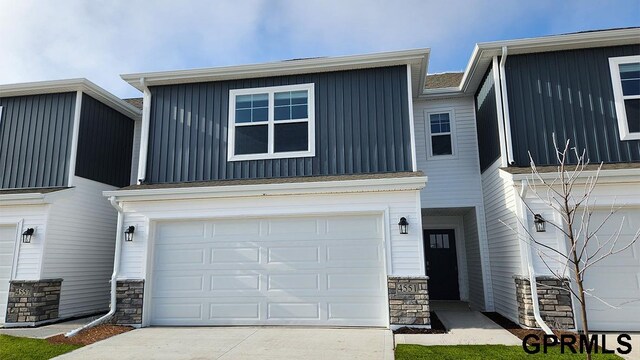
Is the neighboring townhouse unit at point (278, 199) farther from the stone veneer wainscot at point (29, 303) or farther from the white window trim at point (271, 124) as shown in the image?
the stone veneer wainscot at point (29, 303)

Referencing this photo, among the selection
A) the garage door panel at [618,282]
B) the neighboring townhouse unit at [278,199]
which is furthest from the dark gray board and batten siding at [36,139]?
the garage door panel at [618,282]

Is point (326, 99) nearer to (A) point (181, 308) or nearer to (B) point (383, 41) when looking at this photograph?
(B) point (383, 41)

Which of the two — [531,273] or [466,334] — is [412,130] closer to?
[531,273]

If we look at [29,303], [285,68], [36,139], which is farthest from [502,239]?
[36,139]

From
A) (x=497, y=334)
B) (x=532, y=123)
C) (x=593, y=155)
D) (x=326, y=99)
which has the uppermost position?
(x=326, y=99)

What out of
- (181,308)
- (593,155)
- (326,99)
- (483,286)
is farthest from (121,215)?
(593,155)

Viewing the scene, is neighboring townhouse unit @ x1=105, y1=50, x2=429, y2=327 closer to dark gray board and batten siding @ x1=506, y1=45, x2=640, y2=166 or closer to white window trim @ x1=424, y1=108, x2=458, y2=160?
white window trim @ x1=424, y1=108, x2=458, y2=160

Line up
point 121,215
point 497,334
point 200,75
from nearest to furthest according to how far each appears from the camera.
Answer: point 497,334 < point 121,215 < point 200,75

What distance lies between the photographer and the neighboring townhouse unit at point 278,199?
734cm

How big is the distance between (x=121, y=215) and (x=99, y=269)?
276cm

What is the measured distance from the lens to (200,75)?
8625 mm

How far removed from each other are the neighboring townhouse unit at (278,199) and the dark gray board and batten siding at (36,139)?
2189 millimetres

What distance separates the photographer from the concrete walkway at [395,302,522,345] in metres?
6.13

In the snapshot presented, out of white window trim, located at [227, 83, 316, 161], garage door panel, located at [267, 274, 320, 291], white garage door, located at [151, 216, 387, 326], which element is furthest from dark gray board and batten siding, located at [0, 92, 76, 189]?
garage door panel, located at [267, 274, 320, 291]
